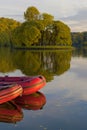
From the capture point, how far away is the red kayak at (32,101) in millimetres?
18491

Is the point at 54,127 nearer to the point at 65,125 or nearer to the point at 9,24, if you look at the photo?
the point at 65,125

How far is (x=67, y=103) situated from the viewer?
18.7 metres

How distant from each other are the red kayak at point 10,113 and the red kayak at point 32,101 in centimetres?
65

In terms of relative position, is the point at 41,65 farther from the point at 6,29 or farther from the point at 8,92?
the point at 6,29

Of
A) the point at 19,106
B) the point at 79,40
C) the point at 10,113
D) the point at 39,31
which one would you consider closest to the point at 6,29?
the point at 39,31

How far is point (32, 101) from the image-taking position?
64.7ft

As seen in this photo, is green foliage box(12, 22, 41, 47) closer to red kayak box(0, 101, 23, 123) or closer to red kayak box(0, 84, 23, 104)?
red kayak box(0, 101, 23, 123)

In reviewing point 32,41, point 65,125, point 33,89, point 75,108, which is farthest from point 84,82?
point 32,41

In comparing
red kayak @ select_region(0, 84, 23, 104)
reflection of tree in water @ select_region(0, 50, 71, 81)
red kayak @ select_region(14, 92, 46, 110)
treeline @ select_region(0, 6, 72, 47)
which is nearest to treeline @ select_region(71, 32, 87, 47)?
treeline @ select_region(0, 6, 72, 47)

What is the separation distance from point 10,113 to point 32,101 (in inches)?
131

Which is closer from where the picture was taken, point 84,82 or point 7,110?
point 7,110

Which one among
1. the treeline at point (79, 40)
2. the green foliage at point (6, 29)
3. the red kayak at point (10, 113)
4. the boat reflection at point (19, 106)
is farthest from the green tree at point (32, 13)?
the red kayak at point (10, 113)

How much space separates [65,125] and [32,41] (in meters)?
72.0

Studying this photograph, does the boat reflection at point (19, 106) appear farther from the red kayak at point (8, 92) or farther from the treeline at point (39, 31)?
the treeline at point (39, 31)
